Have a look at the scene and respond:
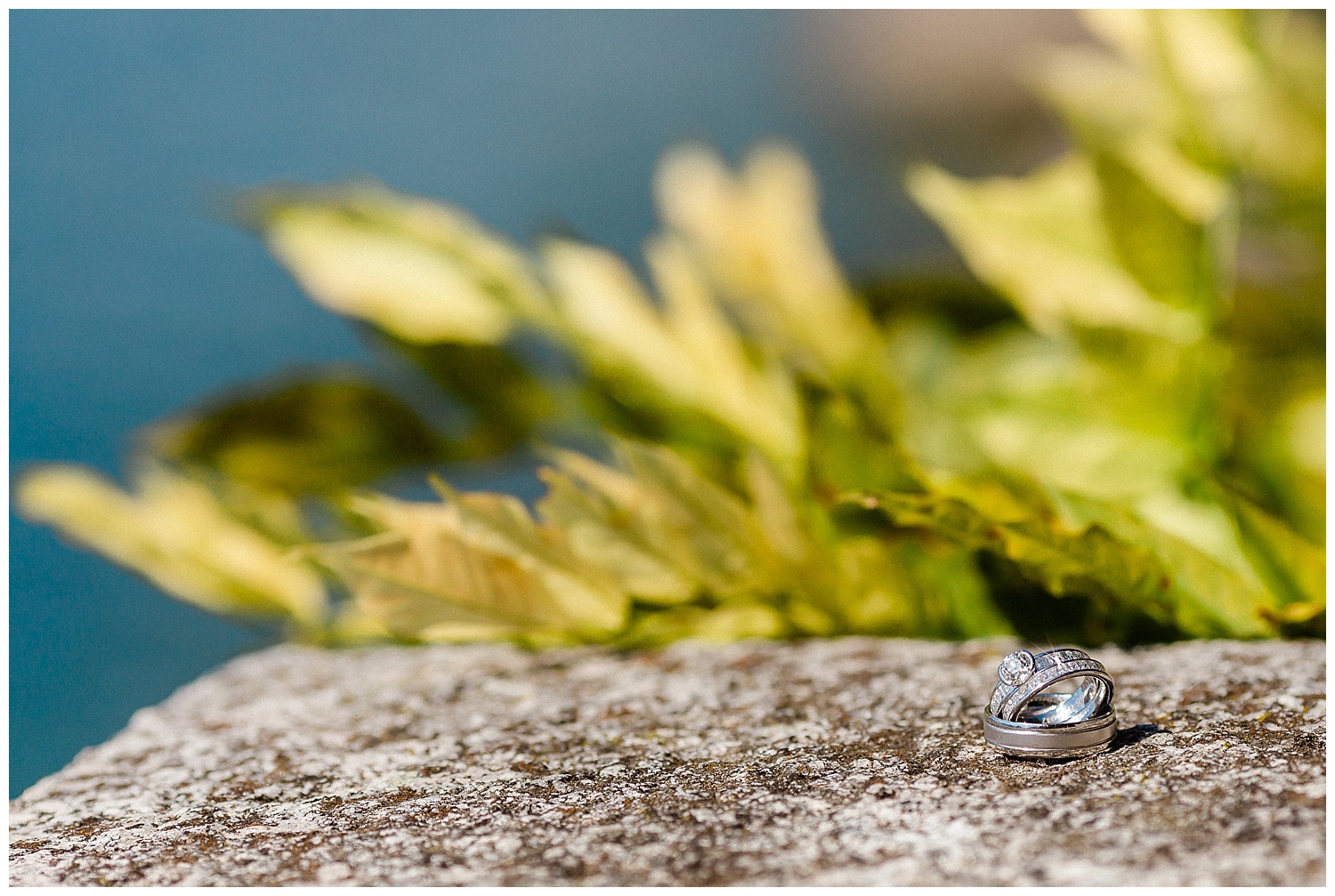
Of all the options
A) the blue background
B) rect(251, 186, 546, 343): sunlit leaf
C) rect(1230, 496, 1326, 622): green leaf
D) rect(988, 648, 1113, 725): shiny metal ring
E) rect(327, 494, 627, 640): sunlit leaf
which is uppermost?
the blue background

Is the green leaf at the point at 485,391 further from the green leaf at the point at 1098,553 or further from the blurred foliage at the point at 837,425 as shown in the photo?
the green leaf at the point at 1098,553

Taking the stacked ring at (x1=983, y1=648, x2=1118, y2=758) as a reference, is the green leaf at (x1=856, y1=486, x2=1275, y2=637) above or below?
above

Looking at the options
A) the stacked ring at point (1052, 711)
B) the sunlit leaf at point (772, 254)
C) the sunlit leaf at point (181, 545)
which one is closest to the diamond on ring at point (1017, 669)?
the stacked ring at point (1052, 711)

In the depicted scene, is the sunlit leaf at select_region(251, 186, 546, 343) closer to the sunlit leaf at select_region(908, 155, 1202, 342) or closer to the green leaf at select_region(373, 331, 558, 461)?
the green leaf at select_region(373, 331, 558, 461)

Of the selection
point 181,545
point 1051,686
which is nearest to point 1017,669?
point 1051,686

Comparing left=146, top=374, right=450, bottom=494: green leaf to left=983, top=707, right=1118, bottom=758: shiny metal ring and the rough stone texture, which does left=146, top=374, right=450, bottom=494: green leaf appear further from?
left=983, top=707, right=1118, bottom=758: shiny metal ring

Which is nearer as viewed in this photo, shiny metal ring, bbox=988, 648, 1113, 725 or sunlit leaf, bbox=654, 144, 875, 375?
shiny metal ring, bbox=988, 648, 1113, 725

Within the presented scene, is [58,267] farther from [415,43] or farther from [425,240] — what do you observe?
[425,240]

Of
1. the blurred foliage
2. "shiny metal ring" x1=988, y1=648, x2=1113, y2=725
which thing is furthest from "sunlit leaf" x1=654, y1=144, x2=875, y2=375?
"shiny metal ring" x1=988, y1=648, x2=1113, y2=725
